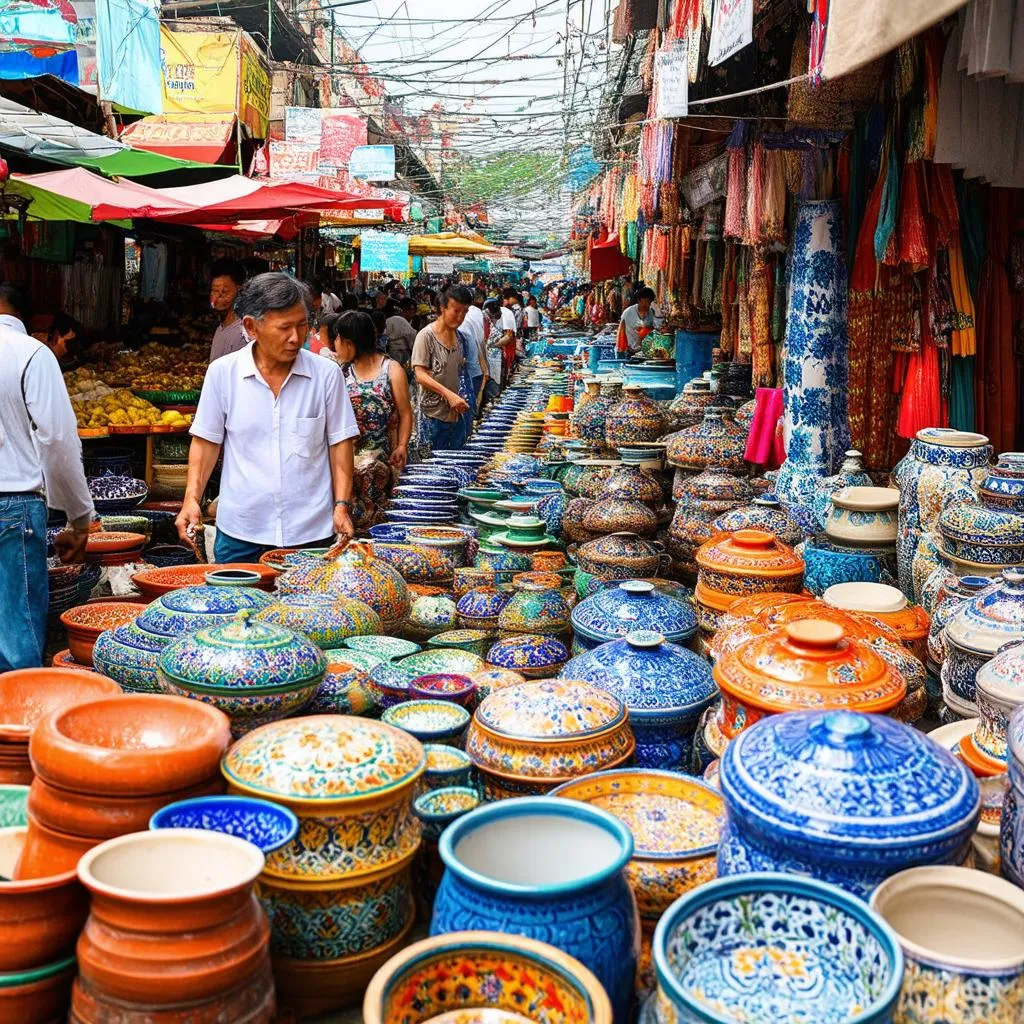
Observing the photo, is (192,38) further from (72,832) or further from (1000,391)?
(72,832)

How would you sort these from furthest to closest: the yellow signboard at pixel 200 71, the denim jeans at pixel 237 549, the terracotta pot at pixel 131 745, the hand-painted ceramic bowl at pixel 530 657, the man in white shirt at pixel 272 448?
the yellow signboard at pixel 200 71, the denim jeans at pixel 237 549, the man in white shirt at pixel 272 448, the hand-painted ceramic bowl at pixel 530 657, the terracotta pot at pixel 131 745

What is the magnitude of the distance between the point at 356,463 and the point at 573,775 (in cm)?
378

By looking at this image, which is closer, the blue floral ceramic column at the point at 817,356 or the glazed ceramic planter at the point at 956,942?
the glazed ceramic planter at the point at 956,942

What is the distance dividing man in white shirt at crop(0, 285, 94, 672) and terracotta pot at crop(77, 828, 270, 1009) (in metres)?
2.45

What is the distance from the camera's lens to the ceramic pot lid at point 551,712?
72.4 inches

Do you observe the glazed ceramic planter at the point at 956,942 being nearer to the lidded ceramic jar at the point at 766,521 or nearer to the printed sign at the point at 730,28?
the lidded ceramic jar at the point at 766,521

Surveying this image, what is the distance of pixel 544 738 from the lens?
182 cm

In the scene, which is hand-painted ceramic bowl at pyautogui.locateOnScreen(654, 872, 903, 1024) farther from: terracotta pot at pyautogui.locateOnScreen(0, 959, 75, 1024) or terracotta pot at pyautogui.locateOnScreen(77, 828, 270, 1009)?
terracotta pot at pyautogui.locateOnScreen(0, 959, 75, 1024)

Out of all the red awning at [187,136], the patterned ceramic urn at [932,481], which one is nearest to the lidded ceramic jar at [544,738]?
the patterned ceramic urn at [932,481]

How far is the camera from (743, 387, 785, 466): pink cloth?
4980mm

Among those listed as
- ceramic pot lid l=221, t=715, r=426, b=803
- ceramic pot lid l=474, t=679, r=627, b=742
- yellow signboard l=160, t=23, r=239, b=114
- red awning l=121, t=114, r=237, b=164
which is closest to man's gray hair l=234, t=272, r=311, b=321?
ceramic pot lid l=474, t=679, r=627, b=742

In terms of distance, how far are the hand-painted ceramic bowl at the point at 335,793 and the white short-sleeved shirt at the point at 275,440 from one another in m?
2.09

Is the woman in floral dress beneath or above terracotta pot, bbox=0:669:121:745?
above

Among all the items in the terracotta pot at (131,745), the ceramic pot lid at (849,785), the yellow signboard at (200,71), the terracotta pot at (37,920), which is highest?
the yellow signboard at (200,71)
